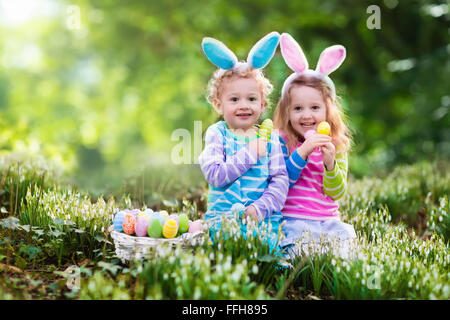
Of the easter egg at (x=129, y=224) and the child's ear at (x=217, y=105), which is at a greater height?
the child's ear at (x=217, y=105)

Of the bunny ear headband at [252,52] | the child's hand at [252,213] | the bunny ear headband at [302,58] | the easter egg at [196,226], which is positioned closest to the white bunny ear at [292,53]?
the bunny ear headband at [302,58]

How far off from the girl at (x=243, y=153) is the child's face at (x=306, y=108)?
0.93 feet

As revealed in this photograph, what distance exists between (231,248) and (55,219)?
142cm

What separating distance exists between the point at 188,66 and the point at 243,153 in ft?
42.9

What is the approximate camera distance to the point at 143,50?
48.0 feet

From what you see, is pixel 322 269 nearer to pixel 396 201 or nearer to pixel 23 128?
pixel 396 201

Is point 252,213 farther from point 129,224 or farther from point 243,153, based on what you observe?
point 129,224

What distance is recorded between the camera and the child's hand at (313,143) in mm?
3482

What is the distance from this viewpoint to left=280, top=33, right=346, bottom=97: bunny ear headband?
12.5ft

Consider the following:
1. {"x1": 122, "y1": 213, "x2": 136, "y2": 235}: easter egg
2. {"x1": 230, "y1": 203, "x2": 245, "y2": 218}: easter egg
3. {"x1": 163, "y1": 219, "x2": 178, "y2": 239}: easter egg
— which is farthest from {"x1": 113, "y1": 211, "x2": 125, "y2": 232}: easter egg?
{"x1": 230, "y1": 203, "x2": 245, "y2": 218}: easter egg

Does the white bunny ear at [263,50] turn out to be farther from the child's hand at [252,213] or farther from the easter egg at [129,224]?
the easter egg at [129,224]

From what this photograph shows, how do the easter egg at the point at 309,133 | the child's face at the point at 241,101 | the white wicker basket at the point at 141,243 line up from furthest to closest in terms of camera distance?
the easter egg at the point at 309,133 < the child's face at the point at 241,101 < the white wicker basket at the point at 141,243
